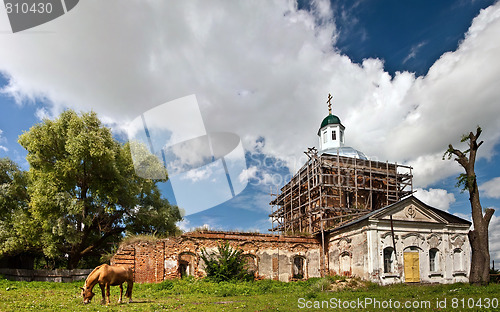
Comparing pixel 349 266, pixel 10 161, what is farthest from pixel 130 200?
pixel 349 266

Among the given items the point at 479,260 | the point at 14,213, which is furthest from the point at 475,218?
the point at 14,213

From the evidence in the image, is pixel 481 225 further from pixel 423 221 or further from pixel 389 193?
pixel 389 193

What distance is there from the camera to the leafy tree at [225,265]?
1836cm

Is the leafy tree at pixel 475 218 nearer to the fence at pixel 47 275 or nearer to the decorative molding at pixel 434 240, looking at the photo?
the decorative molding at pixel 434 240

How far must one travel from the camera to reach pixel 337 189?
27.8 metres

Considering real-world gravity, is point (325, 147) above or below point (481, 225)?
above

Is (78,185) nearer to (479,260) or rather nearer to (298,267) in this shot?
(298,267)

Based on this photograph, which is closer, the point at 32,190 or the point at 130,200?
the point at 32,190

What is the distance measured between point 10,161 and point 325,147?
2624 centimetres

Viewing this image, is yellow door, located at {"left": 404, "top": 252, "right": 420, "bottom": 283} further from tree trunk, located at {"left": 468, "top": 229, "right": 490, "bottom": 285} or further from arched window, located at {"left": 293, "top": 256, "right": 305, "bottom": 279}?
arched window, located at {"left": 293, "top": 256, "right": 305, "bottom": 279}

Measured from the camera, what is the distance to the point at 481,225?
1789 centimetres

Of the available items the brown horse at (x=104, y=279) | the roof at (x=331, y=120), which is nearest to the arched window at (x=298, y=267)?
the brown horse at (x=104, y=279)

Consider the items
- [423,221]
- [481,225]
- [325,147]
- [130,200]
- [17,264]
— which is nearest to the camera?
[481,225]

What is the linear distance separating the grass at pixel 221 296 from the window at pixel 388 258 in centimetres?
203
